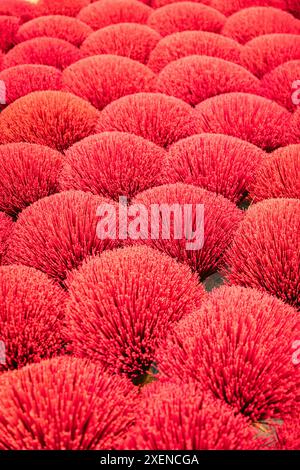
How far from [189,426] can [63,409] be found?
9cm

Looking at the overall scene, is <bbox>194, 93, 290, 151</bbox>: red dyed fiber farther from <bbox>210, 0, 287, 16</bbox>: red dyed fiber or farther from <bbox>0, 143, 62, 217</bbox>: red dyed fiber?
<bbox>210, 0, 287, 16</bbox>: red dyed fiber

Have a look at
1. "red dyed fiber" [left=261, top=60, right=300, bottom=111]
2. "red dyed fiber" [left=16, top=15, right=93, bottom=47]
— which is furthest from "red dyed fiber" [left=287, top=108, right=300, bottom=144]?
"red dyed fiber" [left=16, top=15, right=93, bottom=47]

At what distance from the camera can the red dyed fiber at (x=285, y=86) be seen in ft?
3.44

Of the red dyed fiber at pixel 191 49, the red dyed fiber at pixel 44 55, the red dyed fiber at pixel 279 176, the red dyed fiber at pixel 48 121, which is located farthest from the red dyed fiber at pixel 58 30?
the red dyed fiber at pixel 279 176

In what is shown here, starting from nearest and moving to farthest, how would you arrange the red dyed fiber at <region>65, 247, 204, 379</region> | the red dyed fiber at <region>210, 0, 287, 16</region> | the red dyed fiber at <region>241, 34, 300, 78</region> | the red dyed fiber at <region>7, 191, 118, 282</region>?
1. the red dyed fiber at <region>65, 247, 204, 379</region>
2. the red dyed fiber at <region>7, 191, 118, 282</region>
3. the red dyed fiber at <region>241, 34, 300, 78</region>
4. the red dyed fiber at <region>210, 0, 287, 16</region>

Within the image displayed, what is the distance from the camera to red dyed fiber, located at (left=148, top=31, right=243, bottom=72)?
1.20 metres

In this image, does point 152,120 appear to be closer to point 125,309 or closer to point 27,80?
point 27,80

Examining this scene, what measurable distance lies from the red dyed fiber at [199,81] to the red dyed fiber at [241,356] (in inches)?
24.1

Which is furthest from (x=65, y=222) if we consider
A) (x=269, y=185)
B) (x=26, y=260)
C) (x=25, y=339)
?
(x=269, y=185)

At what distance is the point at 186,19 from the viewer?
144 centimetres

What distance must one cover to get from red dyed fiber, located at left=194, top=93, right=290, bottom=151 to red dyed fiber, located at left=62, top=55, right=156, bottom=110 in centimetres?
19

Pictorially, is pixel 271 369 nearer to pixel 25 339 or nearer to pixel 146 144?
pixel 25 339

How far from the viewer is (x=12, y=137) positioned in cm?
90

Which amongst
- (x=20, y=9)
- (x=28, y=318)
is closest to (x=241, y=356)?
(x=28, y=318)
